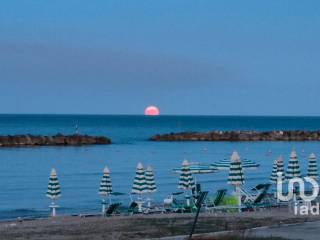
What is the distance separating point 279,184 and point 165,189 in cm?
1027

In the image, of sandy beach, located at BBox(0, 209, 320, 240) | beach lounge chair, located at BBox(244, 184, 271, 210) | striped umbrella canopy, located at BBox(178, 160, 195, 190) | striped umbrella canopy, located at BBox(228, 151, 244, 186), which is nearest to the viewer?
sandy beach, located at BBox(0, 209, 320, 240)

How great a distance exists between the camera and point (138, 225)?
20.0 meters

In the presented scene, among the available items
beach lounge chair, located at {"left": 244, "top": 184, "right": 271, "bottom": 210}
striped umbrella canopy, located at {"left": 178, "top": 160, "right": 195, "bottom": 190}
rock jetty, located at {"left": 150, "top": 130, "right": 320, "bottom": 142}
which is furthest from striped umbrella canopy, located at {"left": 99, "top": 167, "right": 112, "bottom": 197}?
rock jetty, located at {"left": 150, "top": 130, "right": 320, "bottom": 142}

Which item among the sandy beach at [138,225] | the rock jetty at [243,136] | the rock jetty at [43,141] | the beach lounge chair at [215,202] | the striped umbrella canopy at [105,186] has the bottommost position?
the sandy beach at [138,225]

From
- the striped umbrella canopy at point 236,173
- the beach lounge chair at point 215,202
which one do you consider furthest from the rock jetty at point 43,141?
the striped umbrella canopy at point 236,173

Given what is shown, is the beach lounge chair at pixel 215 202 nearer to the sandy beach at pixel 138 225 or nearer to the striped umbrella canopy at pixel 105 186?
the sandy beach at pixel 138 225

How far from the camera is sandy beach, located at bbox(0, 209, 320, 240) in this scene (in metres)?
18.1

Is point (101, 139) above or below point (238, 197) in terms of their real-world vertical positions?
above

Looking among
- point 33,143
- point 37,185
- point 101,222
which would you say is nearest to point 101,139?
point 33,143

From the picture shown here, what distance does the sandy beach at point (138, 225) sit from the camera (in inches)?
714

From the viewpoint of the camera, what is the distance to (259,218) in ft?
69.8

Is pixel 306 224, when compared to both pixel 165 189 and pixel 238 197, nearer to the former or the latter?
pixel 238 197
